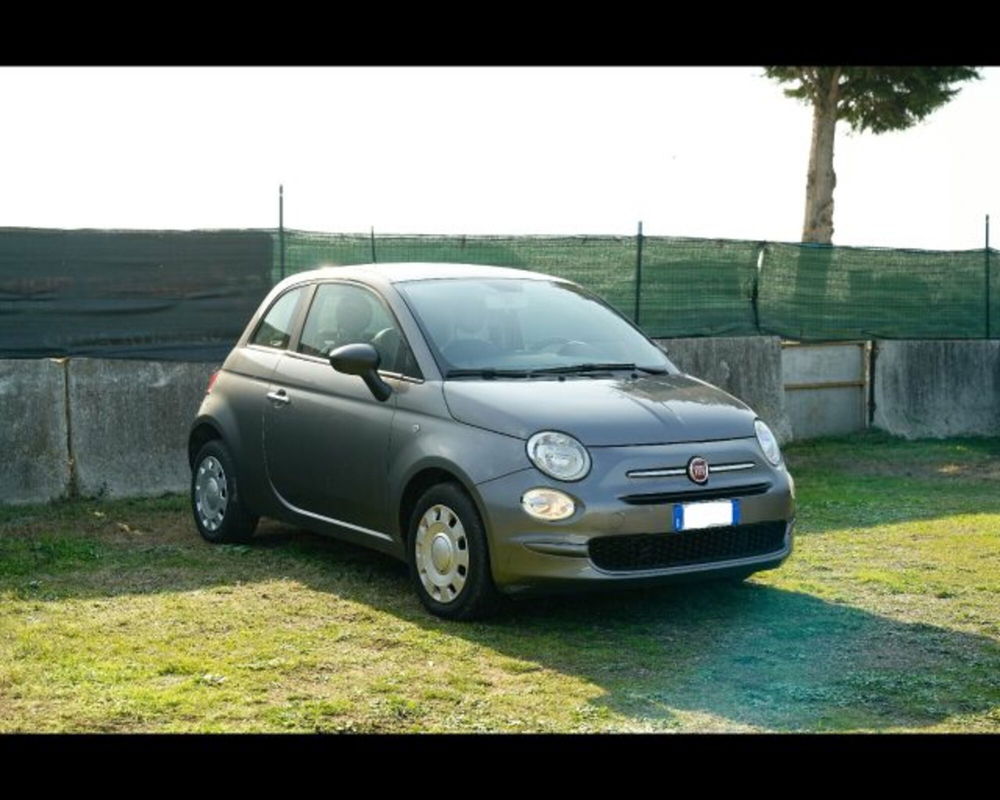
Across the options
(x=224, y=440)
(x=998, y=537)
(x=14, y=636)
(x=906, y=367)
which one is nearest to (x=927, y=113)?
(x=906, y=367)

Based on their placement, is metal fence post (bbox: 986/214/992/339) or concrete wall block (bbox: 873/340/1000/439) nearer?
concrete wall block (bbox: 873/340/1000/439)

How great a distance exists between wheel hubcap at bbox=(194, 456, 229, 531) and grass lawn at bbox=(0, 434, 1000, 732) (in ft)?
0.82

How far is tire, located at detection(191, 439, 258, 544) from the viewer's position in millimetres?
9047

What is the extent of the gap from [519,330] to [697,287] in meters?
8.05

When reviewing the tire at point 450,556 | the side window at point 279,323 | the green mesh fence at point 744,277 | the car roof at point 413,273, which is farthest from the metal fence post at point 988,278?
the tire at point 450,556

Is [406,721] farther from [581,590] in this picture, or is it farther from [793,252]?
[793,252]

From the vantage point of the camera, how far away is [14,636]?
689 cm

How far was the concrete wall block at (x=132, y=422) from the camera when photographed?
456 inches

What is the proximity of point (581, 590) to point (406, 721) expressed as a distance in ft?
5.17

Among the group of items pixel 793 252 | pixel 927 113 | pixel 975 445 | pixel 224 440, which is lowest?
pixel 975 445

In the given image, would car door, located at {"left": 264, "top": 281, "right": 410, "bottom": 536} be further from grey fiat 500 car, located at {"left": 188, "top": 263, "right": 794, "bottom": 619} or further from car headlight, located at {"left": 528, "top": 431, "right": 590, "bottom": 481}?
car headlight, located at {"left": 528, "top": 431, "right": 590, "bottom": 481}

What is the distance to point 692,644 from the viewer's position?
6.77 m

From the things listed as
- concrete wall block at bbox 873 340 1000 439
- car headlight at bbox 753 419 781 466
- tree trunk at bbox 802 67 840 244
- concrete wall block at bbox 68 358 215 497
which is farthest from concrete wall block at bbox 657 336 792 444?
tree trunk at bbox 802 67 840 244
